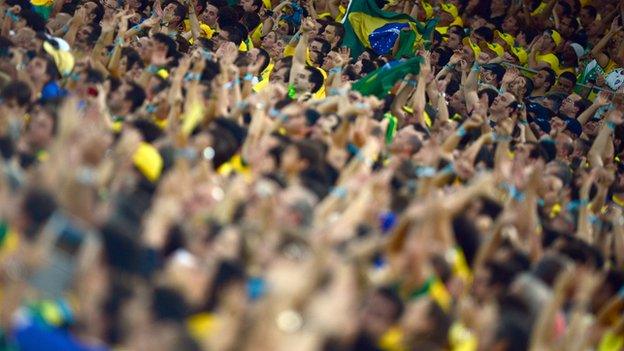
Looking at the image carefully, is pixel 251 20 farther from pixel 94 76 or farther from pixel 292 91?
pixel 94 76

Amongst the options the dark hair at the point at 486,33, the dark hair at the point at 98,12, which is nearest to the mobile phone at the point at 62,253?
the dark hair at the point at 98,12

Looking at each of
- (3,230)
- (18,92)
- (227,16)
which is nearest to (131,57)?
(18,92)

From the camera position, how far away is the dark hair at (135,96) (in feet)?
24.8

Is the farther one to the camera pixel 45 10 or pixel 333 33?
pixel 333 33

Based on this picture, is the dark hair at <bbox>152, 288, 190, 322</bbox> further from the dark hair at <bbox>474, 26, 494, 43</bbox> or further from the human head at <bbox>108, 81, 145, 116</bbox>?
the dark hair at <bbox>474, 26, 494, 43</bbox>

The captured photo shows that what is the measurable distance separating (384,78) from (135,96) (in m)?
2.65

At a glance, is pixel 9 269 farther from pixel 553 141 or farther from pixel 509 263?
pixel 553 141

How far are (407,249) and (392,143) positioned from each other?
2.38m

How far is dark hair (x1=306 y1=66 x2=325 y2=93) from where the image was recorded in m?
9.39

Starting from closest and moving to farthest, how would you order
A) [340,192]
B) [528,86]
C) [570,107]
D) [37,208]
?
[37,208] < [340,192] < [570,107] < [528,86]

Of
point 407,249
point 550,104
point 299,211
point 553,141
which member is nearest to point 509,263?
point 407,249

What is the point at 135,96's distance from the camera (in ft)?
24.9

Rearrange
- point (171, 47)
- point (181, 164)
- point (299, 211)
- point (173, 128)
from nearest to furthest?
point (299, 211) < point (181, 164) < point (173, 128) < point (171, 47)

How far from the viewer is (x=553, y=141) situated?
364 inches
